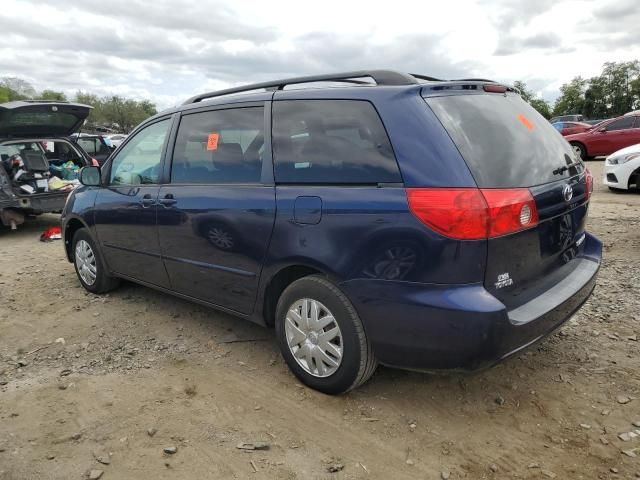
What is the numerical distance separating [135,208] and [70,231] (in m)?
1.53

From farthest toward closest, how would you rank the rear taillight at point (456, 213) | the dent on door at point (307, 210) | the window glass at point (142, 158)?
the window glass at point (142, 158), the dent on door at point (307, 210), the rear taillight at point (456, 213)

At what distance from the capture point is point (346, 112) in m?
2.83

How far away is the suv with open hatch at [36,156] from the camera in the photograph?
7.70 metres

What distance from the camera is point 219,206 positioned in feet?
11.0

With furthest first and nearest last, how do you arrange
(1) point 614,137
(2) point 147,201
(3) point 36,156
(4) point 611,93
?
(4) point 611,93, (1) point 614,137, (3) point 36,156, (2) point 147,201

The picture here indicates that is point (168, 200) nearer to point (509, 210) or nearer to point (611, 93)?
point (509, 210)

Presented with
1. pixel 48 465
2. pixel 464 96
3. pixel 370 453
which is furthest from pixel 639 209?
pixel 48 465

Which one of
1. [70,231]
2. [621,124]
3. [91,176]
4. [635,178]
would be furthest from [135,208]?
[621,124]

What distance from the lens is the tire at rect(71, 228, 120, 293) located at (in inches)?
189

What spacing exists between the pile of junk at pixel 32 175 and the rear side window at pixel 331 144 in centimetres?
637

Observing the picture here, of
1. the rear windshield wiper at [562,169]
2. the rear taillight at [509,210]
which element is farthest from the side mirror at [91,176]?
the rear windshield wiper at [562,169]

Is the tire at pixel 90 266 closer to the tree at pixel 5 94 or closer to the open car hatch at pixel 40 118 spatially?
the open car hatch at pixel 40 118

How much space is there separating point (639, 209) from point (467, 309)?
715 cm

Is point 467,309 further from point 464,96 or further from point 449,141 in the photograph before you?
point 464,96
